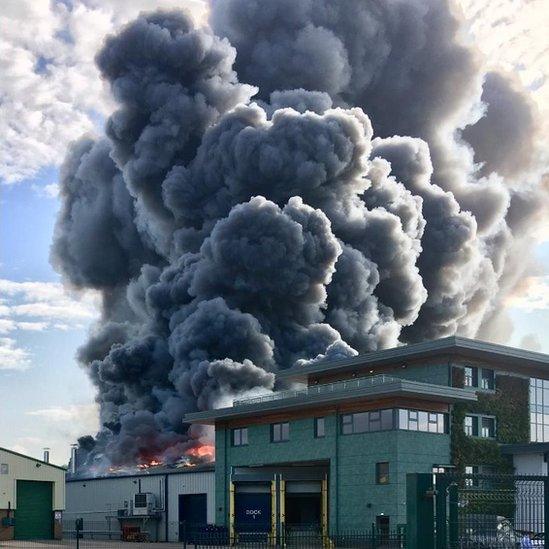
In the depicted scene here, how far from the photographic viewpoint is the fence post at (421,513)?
21594mm

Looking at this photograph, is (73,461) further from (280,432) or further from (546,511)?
(546,511)

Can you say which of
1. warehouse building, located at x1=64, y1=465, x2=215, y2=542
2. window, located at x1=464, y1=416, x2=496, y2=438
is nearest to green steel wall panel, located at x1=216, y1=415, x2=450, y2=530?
window, located at x1=464, y1=416, x2=496, y2=438

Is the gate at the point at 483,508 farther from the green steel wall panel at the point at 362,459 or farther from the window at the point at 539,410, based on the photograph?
the window at the point at 539,410

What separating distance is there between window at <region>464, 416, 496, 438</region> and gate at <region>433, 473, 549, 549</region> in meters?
→ 35.9

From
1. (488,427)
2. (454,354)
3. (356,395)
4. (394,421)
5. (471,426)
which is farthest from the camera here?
(488,427)

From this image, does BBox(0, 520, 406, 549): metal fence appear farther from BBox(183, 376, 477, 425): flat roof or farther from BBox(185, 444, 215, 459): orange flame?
BBox(185, 444, 215, 459): orange flame

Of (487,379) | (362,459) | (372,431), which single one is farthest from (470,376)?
(362,459)

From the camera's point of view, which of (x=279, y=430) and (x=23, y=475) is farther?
(x=23, y=475)

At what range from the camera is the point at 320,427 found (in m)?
60.5

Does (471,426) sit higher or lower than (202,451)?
higher

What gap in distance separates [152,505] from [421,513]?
5147 cm

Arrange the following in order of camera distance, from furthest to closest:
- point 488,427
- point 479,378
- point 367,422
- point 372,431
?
point 479,378 < point 488,427 < point 367,422 < point 372,431

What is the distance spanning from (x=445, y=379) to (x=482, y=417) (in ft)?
9.95

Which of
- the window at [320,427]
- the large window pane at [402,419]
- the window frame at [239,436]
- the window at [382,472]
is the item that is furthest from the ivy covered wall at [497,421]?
the window frame at [239,436]
